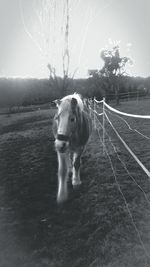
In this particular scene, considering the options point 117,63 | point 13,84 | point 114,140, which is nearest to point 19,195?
point 114,140

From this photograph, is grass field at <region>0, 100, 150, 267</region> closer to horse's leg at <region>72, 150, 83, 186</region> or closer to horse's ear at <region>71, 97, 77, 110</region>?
horse's leg at <region>72, 150, 83, 186</region>

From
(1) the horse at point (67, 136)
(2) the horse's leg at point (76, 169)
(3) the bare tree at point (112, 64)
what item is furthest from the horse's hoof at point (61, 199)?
(3) the bare tree at point (112, 64)

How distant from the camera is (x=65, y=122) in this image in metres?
3.97

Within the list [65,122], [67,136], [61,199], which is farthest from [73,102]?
[61,199]

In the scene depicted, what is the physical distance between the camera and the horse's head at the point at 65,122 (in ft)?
12.6

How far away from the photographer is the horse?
12.7ft

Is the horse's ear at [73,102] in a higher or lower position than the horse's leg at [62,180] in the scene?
higher

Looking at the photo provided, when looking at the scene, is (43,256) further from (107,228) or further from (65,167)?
(65,167)

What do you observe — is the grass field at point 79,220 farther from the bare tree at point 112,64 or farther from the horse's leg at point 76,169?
the bare tree at point 112,64

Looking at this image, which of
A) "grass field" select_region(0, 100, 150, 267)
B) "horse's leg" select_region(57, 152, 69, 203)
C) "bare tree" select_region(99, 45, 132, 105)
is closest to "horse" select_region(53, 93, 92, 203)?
"horse's leg" select_region(57, 152, 69, 203)

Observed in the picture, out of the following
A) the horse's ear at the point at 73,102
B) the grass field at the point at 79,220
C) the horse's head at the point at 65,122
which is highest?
the horse's ear at the point at 73,102

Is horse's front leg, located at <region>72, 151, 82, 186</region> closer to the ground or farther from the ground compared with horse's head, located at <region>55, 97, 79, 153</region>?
closer to the ground

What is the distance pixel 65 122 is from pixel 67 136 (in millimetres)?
214

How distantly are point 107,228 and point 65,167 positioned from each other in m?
1.37
